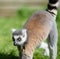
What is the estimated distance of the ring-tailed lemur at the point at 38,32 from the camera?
5.18m

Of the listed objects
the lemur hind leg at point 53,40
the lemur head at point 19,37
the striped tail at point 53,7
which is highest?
the striped tail at point 53,7

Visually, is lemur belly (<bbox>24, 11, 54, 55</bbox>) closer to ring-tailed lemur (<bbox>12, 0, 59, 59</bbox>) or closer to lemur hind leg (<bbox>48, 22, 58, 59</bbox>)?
ring-tailed lemur (<bbox>12, 0, 59, 59</bbox>)

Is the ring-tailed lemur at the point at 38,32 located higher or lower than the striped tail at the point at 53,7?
lower

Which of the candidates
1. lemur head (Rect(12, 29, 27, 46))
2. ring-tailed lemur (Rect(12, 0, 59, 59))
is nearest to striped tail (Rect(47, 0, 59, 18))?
ring-tailed lemur (Rect(12, 0, 59, 59))

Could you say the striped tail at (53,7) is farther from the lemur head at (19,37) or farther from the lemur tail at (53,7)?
the lemur head at (19,37)

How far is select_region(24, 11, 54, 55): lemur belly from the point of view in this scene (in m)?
5.35

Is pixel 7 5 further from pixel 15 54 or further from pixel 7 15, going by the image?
pixel 15 54

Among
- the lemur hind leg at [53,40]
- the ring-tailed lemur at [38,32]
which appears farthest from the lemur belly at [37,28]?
the lemur hind leg at [53,40]

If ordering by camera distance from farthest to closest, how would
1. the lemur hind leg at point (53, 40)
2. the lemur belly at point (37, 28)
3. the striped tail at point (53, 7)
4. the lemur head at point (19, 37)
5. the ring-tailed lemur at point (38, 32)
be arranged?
the striped tail at point (53, 7) → the lemur hind leg at point (53, 40) → the lemur belly at point (37, 28) → the ring-tailed lemur at point (38, 32) → the lemur head at point (19, 37)

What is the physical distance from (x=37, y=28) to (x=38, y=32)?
82 millimetres

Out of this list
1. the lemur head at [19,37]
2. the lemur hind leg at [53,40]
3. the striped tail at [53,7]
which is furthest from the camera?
the striped tail at [53,7]

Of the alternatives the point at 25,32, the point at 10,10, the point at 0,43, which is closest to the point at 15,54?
the point at 0,43

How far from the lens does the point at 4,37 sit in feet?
27.2

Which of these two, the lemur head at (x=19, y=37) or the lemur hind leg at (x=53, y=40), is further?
the lemur hind leg at (x=53, y=40)
